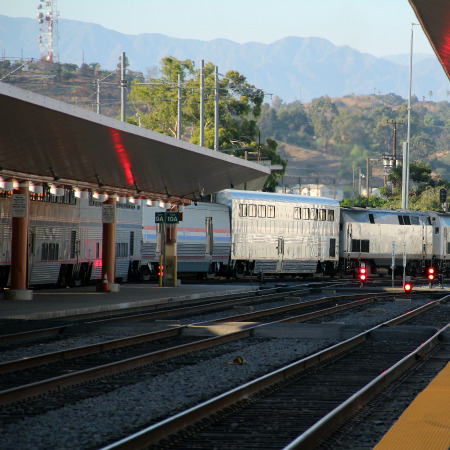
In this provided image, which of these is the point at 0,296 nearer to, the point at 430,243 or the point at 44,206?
the point at 44,206

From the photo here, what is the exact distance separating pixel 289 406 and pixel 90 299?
60.9ft

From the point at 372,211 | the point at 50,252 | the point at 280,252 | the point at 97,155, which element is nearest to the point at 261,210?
the point at 280,252

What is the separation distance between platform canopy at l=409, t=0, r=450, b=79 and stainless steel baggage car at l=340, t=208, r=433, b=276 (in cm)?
3496

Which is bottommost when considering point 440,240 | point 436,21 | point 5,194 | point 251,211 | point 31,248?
point 31,248

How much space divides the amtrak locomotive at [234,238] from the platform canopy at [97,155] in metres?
2.75

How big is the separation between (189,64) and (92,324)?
9902 cm

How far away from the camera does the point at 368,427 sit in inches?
380

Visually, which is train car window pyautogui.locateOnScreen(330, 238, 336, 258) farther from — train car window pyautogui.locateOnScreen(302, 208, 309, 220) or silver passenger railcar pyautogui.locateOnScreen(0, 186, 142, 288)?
silver passenger railcar pyautogui.locateOnScreen(0, 186, 142, 288)

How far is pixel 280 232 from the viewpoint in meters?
48.1

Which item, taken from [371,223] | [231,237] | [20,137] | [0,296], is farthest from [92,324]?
[371,223]

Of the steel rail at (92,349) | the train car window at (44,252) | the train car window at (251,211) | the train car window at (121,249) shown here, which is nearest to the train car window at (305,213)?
the train car window at (251,211)

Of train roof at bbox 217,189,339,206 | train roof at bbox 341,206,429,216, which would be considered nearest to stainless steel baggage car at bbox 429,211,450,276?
train roof at bbox 341,206,429,216

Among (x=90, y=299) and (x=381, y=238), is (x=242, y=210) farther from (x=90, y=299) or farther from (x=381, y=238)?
(x=90, y=299)

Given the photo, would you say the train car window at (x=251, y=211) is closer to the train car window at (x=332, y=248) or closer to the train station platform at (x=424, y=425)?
the train car window at (x=332, y=248)
